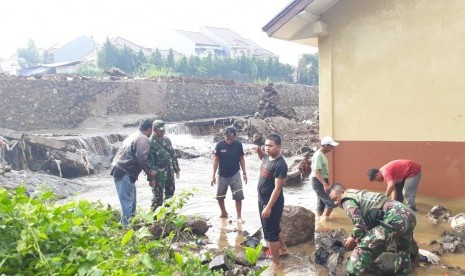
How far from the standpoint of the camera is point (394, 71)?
8297mm

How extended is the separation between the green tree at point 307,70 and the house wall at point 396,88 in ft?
144

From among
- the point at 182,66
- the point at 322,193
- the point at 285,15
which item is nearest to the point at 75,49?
the point at 182,66

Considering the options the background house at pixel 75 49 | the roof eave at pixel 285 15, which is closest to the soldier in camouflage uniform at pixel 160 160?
the roof eave at pixel 285 15

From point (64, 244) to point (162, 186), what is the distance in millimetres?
5156

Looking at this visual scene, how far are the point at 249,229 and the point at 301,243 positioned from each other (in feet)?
3.88

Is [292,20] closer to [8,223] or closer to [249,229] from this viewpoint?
[249,229]

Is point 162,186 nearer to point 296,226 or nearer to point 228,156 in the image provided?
point 228,156

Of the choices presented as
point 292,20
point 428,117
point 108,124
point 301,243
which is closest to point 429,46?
Answer: point 428,117

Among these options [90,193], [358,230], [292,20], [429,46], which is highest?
[292,20]

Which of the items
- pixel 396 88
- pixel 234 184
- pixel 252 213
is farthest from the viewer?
pixel 252 213

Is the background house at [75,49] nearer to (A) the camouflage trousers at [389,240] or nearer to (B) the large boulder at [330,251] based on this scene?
(B) the large boulder at [330,251]

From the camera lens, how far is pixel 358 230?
4.45 meters

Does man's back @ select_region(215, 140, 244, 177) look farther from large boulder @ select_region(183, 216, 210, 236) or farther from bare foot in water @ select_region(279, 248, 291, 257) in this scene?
bare foot in water @ select_region(279, 248, 291, 257)

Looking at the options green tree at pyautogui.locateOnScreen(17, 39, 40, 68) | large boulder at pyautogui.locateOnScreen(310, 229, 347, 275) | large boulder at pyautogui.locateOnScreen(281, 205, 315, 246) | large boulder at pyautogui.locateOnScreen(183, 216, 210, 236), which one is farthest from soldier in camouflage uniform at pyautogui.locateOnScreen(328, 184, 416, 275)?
green tree at pyautogui.locateOnScreen(17, 39, 40, 68)
